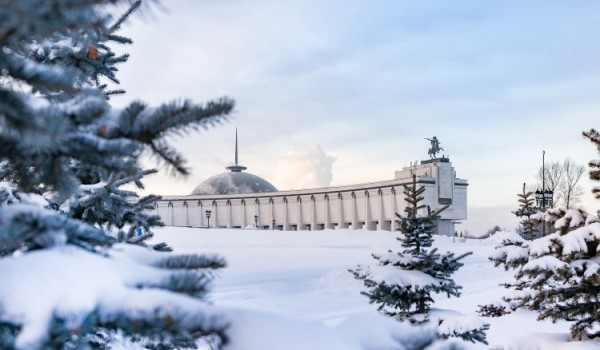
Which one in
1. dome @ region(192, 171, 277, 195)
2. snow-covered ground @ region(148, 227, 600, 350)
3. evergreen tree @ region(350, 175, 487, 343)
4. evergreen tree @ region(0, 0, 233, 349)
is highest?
dome @ region(192, 171, 277, 195)

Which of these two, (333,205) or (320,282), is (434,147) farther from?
(320,282)

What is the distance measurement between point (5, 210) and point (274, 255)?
101ft

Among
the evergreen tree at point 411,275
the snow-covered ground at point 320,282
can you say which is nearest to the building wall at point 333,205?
the snow-covered ground at point 320,282

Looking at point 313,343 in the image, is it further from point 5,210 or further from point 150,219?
point 150,219

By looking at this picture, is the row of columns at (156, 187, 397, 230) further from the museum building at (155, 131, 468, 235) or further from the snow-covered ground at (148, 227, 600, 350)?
the snow-covered ground at (148, 227, 600, 350)

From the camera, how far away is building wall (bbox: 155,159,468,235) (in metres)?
69.2

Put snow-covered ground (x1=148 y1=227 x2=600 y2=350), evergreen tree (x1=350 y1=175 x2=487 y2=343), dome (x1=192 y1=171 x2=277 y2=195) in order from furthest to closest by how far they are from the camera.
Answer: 1. dome (x1=192 y1=171 x2=277 y2=195)
2. snow-covered ground (x1=148 y1=227 x2=600 y2=350)
3. evergreen tree (x1=350 y1=175 x2=487 y2=343)

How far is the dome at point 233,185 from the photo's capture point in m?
94.4

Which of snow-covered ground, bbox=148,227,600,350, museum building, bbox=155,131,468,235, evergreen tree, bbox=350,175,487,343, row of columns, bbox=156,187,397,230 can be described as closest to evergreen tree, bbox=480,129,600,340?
snow-covered ground, bbox=148,227,600,350

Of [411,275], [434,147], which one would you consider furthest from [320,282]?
[434,147]

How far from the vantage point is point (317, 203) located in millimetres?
83188

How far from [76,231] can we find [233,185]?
93.8m

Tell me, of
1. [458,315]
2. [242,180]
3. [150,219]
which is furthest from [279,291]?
[242,180]

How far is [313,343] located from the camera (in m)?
1.56
